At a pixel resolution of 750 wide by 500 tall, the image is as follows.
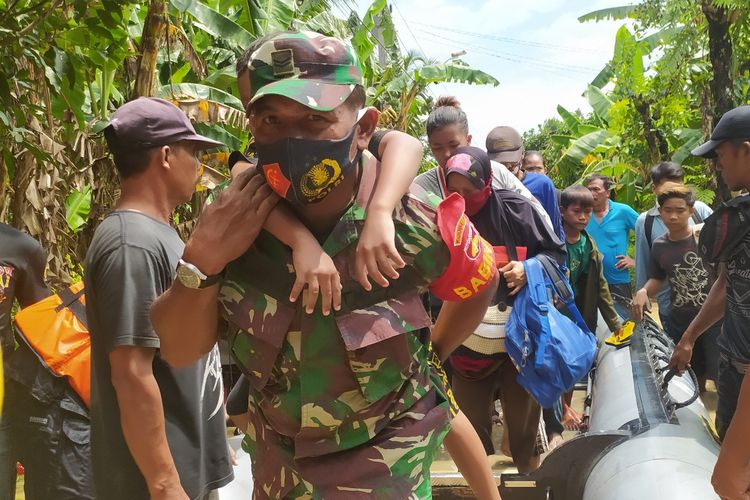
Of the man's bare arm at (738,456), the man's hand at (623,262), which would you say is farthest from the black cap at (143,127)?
the man's hand at (623,262)

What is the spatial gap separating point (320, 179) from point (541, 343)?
241cm

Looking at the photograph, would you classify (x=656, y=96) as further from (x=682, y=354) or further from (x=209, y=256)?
(x=209, y=256)

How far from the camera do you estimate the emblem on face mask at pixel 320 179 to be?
5.45ft

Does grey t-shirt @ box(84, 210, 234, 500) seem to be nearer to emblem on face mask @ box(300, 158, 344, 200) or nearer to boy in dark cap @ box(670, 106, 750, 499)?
emblem on face mask @ box(300, 158, 344, 200)

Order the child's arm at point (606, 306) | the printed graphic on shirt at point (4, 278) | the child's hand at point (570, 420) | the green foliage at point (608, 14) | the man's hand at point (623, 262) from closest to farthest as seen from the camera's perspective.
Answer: the printed graphic on shirt at point (4, 278) → the child's hand at point (570, 420) → the child's arm at point (606, 306) → the man's hand at point (623, 262) → the green foliage at point (608, 14)

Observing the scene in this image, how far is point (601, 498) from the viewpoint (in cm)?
338

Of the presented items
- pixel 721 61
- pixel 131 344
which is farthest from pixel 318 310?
pixel 721 61

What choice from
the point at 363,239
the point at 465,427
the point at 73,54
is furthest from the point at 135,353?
the point at 73,54

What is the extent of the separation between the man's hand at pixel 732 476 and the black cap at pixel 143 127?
2.07 m

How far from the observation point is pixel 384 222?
165 cm

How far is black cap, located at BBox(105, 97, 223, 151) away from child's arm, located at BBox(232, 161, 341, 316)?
885 millimetres

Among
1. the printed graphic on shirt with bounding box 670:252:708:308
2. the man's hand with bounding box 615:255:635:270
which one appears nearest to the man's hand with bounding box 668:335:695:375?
the printed graphic on shirt with bounding box 670:252:708:308

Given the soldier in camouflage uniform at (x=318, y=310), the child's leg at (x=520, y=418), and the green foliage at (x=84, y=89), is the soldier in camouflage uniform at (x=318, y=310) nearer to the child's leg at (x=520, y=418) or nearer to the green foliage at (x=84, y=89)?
the green foliage at (x=84, y=89)

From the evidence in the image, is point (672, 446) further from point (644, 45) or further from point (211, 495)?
point (644, 45)
